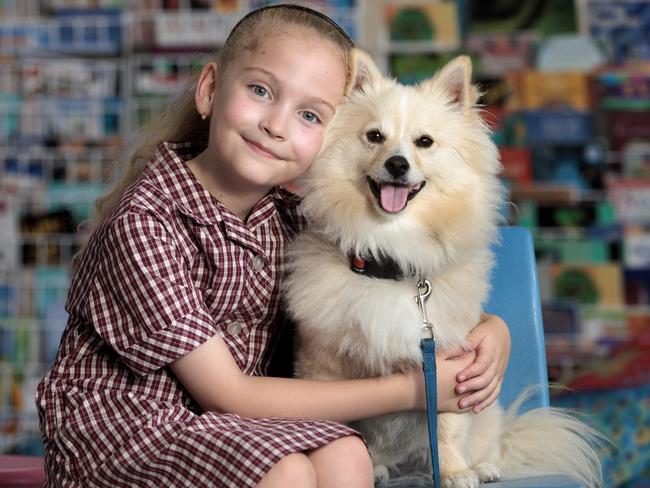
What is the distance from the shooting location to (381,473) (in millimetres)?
1677

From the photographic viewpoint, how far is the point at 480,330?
1.67 m

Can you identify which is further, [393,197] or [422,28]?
[422,28]

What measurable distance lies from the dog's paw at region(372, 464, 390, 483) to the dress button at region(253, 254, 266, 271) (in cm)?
46

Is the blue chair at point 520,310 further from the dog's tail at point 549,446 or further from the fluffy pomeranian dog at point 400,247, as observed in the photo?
the fluffy pomeranian dog at point 400,247

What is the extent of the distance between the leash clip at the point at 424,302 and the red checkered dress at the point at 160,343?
0.28 metres

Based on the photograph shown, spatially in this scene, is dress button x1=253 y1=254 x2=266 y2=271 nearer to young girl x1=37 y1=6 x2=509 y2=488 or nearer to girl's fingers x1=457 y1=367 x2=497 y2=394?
young girl x1=37 y1=6 x2=509 y2=488

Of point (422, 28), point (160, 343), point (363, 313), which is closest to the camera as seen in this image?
point (160, 343)

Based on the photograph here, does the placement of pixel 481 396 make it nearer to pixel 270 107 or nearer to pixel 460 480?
pixel 460 480

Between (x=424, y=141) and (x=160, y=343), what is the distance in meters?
0.65

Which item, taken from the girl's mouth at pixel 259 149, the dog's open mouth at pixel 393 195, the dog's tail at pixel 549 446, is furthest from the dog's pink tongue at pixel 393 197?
the dog's tail at pixel 549 446

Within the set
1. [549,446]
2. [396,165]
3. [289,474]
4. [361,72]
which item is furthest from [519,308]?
[289,474]

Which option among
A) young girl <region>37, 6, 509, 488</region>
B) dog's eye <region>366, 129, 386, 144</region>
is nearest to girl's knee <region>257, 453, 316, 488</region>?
young girl <region>37, 6, 509, 488</region>

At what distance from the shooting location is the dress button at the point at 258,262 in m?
1.64

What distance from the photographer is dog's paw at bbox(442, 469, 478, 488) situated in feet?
4.94
